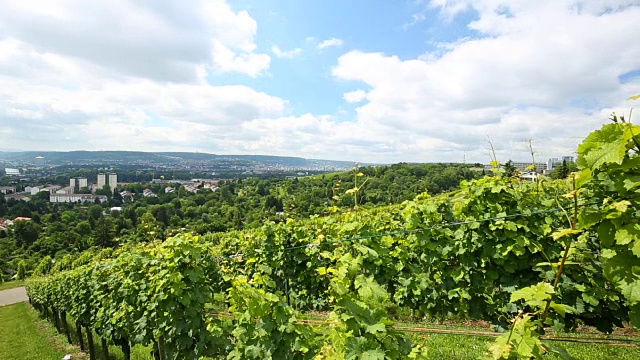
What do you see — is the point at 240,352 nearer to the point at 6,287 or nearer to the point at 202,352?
the point at 202,352

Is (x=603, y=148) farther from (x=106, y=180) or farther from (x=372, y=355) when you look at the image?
(x=106, y=180)

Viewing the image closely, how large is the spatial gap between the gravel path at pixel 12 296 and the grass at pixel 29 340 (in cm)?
1250

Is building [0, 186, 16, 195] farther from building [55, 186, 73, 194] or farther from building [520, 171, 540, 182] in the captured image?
building [520, 171, 540, 182]

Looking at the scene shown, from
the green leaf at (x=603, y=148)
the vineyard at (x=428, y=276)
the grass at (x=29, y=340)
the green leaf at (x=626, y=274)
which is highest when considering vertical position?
the green leaf at (x=603, y=148)

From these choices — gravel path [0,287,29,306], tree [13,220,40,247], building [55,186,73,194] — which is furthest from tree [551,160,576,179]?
building [55,186,73,194]

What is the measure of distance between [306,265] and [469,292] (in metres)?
3.82

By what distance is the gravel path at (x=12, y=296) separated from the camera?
37.1 m

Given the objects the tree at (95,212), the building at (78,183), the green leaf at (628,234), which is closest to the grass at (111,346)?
the green leaf at (628,234)

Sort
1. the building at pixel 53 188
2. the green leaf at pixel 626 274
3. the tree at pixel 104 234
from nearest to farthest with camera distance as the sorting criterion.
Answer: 1. the green leaf at pixel 626 274
2. the tree at pixel 104 234
3. the building at pixel 53 188

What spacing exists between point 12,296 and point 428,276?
52.6 metres

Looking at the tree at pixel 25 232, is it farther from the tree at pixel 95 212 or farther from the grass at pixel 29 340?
the grass at pixel 29 340

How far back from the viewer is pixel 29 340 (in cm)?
1745

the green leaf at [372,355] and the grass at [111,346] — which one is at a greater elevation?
the green leaf at [372,355]

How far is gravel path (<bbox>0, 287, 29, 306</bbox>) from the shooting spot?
37.1 meters
